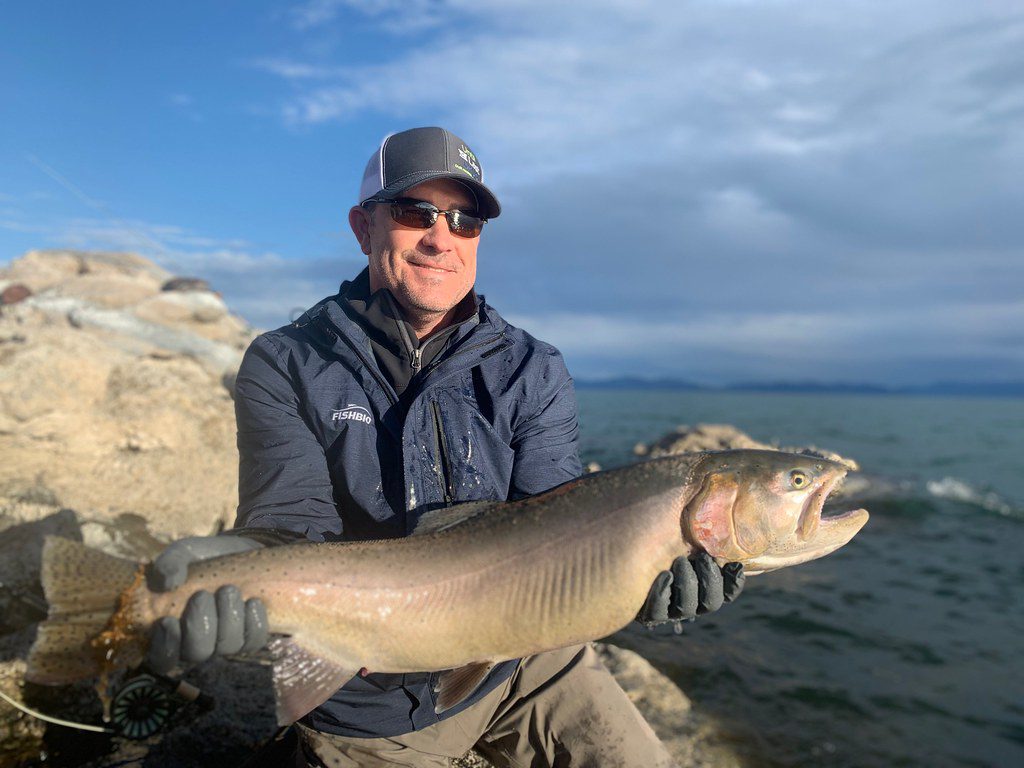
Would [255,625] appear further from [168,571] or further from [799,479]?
[799,479]

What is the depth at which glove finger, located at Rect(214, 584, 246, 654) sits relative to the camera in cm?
A: 298

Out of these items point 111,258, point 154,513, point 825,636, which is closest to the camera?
point 154,513

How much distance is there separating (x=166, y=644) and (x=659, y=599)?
2.20 m

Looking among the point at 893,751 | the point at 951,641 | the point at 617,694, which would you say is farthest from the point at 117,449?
the point at 951,641

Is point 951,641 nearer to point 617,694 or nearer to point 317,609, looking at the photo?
point 617,694

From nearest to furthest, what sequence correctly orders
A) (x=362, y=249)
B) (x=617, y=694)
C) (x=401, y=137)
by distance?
(x=617, y=694) < (x=401, y=137) < (x=362, y=249)

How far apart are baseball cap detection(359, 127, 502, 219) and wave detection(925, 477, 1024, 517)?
20.3m

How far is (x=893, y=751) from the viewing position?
6.76 m

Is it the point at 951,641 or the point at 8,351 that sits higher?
the point at 8,351

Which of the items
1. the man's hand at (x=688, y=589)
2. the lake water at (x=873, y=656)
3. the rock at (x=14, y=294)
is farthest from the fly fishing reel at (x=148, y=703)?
the rock at (x=14, y=294)

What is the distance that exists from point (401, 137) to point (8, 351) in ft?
27.5

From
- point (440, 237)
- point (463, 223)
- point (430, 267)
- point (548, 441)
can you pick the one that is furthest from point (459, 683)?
point (463, 223)

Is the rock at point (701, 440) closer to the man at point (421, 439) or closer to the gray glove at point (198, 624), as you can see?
the man at point (421, 439)

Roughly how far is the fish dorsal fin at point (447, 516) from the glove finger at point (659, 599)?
2.91 ft
